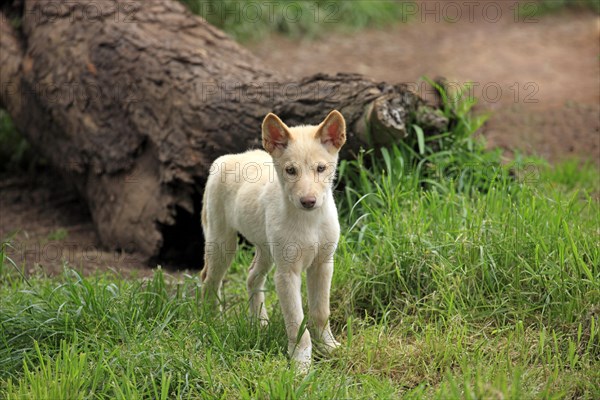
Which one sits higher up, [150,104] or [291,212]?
[150,104]

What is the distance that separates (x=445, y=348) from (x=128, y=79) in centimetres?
382

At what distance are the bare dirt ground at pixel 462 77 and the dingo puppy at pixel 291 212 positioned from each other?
4.70ft

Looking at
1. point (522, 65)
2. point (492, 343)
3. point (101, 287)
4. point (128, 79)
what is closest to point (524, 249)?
point (492, 343)

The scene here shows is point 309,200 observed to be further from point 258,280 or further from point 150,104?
point 150,104

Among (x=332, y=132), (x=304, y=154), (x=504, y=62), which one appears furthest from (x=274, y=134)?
(x=504, y=62)

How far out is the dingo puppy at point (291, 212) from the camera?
14.4 feet

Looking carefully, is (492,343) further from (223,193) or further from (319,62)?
(319,62)

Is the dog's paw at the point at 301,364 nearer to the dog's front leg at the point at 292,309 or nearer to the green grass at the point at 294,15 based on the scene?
the dog's front leg at the point at 292,309

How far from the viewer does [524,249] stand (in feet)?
16.4

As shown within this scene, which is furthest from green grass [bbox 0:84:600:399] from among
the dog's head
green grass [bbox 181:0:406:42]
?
green grass [bbox 181:0:406:42]

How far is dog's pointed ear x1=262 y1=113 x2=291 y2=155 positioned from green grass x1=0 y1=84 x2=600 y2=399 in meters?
1.08

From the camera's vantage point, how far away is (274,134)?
175 inches

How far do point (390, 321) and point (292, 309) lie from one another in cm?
75

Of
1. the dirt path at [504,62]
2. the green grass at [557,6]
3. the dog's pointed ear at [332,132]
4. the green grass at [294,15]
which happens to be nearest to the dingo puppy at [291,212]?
the dog's pointed ear at [332,132]
